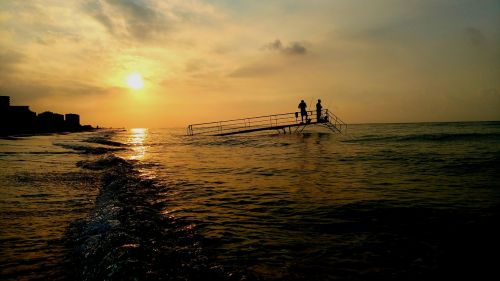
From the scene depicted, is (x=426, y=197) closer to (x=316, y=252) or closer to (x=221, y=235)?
(x=316, y=252)

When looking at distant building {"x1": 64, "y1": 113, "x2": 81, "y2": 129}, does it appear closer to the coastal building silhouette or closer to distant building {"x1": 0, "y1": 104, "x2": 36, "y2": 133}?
the coastal building silhouette

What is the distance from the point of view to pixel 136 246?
15.2 feet

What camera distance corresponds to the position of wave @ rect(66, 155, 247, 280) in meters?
3.84

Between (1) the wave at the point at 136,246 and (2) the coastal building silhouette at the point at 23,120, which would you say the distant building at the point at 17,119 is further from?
(1) the wave at the point at 136,246

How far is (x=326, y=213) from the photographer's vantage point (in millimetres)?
6711

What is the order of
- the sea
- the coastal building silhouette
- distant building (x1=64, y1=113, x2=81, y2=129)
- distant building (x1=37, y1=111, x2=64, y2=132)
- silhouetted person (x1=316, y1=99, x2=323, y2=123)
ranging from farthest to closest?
1. distant building (x1=64, y1=113, x2=81, y2=129)
2. distant building (x1=37, y1=111, x2=64, y2=132)
3. the coastal building silhouette
4. silhouetted person (x1=316, y1=99, x2=323, y2=123)
5. the sea

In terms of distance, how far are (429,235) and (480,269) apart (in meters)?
1.23

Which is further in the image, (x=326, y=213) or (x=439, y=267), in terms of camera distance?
(x=326, y=213)

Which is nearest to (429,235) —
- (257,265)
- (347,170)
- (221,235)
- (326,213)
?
(326,213)

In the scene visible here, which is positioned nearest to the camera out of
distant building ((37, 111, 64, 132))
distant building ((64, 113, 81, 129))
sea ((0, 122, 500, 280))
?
sea ((0, 122, 500, 280))

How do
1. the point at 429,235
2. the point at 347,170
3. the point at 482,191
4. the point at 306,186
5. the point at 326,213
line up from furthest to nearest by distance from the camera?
the point at 347,170
the point at 306,186
the point at 482,191
the point at 326,213
the point at 429,235

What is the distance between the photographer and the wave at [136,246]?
3.84 metres

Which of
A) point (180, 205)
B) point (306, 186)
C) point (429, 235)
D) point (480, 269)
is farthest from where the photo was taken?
point (306, 186)

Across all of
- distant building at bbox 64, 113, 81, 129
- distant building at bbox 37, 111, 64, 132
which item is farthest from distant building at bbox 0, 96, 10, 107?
distant building at bbox 64, 113, 81, 129
